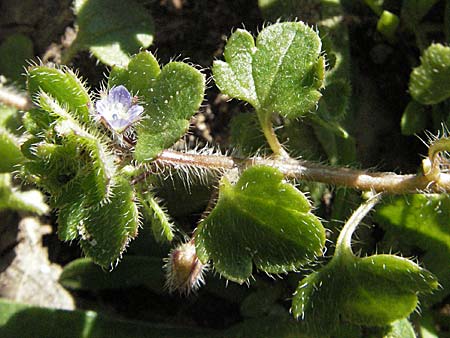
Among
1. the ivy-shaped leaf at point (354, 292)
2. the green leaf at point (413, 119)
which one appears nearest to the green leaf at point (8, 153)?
the ivy-shaped leaf at point (354, 292)

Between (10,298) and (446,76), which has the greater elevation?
(446,76)

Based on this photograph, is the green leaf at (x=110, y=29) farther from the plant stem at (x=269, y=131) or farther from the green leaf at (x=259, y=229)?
the green leaf at (x=259, y=229)

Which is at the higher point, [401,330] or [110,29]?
[110,29]

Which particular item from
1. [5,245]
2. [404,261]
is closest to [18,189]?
[5,245]

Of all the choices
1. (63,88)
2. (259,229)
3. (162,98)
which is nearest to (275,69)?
(162,98)

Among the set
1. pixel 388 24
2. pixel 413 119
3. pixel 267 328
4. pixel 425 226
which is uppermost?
pixel 388 24

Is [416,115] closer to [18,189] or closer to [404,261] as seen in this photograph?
[404,261]

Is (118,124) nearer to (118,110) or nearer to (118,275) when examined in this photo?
(118,110)

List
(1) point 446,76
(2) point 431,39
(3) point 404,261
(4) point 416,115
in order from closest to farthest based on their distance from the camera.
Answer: (3) point 404,261 < (1) point 446,76 < (4) point 416,115 < (2) point 431,39
